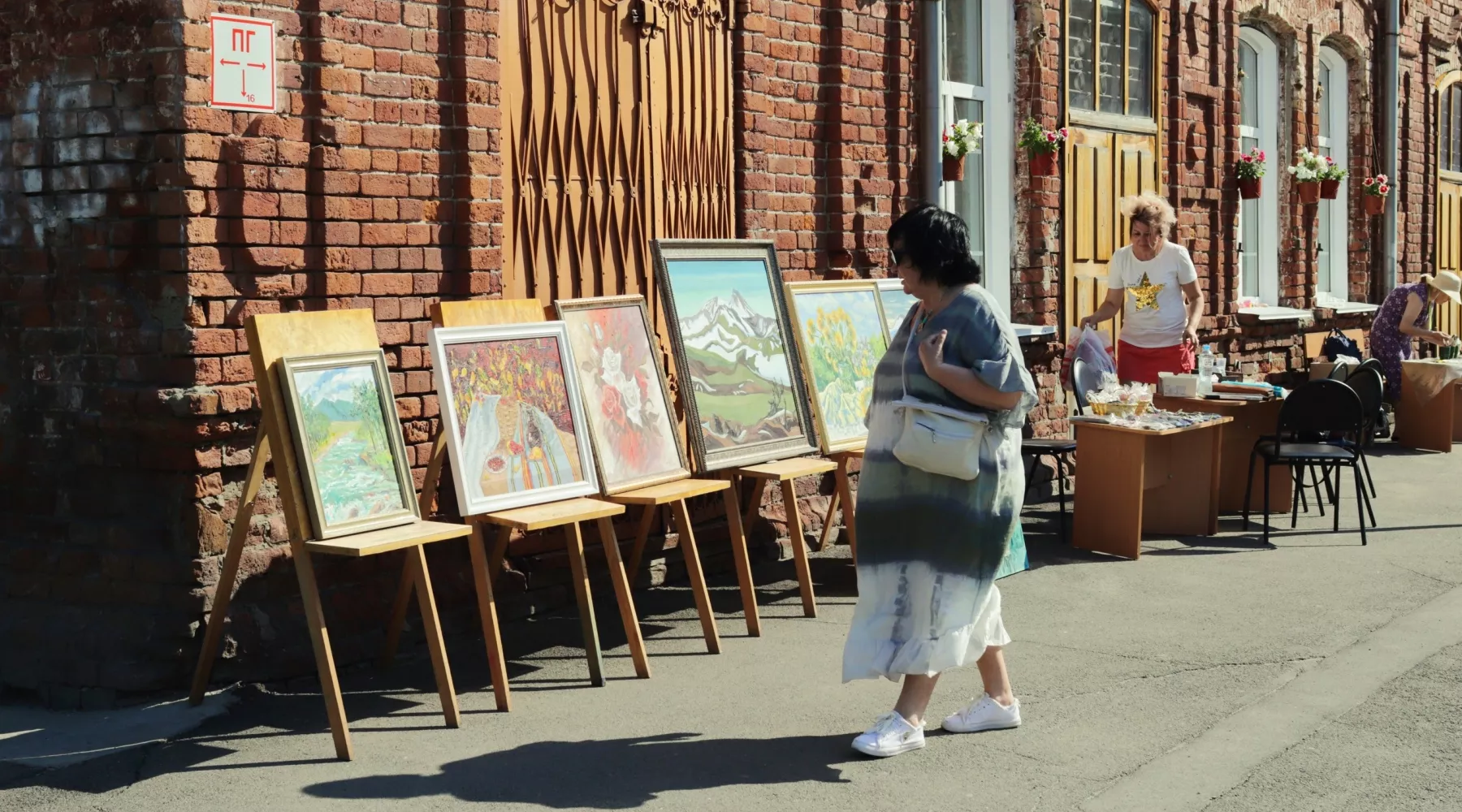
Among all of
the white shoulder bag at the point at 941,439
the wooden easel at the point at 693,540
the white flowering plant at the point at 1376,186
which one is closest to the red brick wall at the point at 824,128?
the wooden easel at the point at 693,540

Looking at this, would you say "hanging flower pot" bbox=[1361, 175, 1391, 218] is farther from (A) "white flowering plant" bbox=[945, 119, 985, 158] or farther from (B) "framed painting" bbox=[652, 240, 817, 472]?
(B) "framed painting" bbox=[652, 240, 817, 472]

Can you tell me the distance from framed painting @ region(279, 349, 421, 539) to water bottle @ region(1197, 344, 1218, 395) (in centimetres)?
561

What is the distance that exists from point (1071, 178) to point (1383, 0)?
716 cm

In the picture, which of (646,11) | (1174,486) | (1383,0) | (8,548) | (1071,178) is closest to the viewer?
(8,548)

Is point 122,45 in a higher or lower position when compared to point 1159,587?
higher

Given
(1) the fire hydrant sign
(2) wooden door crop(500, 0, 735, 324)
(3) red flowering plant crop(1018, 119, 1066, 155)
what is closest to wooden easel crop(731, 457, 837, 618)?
(2) wooden door crop(500, 0, 735, 324)

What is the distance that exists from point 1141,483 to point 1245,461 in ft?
5.97

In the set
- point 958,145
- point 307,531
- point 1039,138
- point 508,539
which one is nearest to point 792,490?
point 508,539

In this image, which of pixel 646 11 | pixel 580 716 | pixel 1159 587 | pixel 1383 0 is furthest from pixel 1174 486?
pixel 1383 0

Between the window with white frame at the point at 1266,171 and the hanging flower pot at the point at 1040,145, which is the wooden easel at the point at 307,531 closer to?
the hanging flower pot at the point at 1040,145

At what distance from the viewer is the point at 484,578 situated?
584 centimetres

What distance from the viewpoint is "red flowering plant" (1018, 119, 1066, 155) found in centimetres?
1116

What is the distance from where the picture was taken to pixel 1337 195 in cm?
1667

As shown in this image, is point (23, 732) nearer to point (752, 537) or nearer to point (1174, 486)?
point (752, 537)
